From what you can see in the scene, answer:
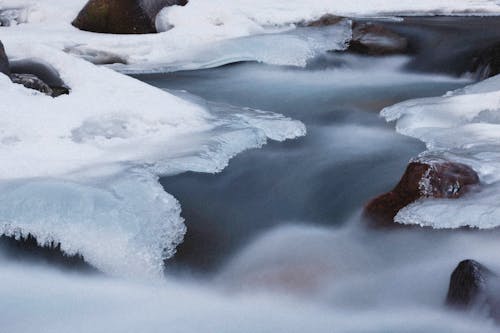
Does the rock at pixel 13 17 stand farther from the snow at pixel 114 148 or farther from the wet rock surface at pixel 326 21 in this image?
the wet rock surface at pixel 326 21

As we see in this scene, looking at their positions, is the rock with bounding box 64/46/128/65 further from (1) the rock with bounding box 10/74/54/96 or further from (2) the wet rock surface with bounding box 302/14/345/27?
(1) the rock with bounding box 10/74/54/96

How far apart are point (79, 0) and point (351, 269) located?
7.18 meters

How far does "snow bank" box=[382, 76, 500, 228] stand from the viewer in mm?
3131

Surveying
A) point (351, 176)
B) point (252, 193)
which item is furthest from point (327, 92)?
point (252, 193)

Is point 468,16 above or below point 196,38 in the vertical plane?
above

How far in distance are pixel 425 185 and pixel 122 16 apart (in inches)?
215

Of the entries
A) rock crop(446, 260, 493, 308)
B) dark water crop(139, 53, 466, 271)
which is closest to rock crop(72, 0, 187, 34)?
dark water crop(139, 53, 466, 271)

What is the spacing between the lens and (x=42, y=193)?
124 inches

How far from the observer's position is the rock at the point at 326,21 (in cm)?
766

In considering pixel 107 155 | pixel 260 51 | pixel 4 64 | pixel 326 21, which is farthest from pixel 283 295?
pixel 326 21

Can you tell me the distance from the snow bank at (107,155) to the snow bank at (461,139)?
87 cm

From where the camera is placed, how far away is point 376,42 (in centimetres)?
694

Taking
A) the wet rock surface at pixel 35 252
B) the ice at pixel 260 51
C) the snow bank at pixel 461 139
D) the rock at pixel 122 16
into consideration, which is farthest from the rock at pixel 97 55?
the wet rock surface at pixel 35 252

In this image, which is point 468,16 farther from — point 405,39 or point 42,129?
point 42,129
